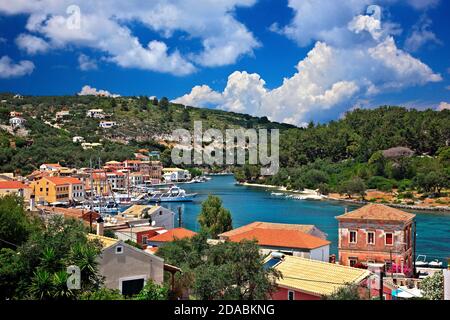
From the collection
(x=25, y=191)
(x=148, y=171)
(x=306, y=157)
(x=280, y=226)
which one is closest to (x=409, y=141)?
(x=306, y=157)

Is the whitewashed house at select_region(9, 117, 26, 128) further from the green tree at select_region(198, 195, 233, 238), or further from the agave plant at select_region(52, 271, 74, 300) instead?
the agave plant at select_region(52, 271, 74, 300)

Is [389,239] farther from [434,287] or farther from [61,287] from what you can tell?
[61,287]

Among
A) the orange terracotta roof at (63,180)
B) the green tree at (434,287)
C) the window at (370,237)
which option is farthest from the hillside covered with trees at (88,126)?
the green tree at (434,287)

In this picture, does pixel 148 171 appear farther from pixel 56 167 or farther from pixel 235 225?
pixel 235 225

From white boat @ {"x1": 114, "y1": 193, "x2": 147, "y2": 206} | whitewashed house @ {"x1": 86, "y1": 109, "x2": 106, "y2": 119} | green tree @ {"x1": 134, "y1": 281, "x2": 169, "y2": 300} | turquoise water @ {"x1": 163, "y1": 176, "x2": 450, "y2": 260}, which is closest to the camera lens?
green tree @ {"x1": 134, "y1": 281, "x2": 169, "y2": 300}

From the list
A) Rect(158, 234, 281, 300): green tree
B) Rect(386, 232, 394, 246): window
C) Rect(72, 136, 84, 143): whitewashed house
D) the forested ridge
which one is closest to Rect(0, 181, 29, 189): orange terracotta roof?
the forested ridge

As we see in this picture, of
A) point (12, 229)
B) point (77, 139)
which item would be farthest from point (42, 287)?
point (77, 139)

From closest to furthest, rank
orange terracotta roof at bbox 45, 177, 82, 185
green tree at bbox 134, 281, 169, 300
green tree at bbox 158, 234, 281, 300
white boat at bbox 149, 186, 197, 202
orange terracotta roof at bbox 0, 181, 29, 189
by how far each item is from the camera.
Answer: green tree at bbox 134, 281, 169, 300 < green tree at bbox 158, 234, 281, 300 < orange terracotta roof at bbox 0, 181, 29, 189 < orange terracotta roof at bbox 45, 177, 82, 185 < white boat at bbox 149, 186, 197, 202
